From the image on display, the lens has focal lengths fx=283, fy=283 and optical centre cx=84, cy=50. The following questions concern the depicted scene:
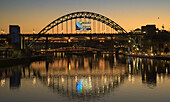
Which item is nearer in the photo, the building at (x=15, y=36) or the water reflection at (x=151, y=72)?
the water reflection at (x=151, y=72)

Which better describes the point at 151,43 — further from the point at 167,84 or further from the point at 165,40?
the point at 167,84

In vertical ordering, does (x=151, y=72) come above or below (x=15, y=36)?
below

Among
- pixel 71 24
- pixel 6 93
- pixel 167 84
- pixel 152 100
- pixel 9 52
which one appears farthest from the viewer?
pixel 71 24

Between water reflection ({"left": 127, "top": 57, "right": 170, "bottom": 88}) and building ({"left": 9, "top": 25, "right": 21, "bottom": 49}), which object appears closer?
water reflection ({"left": 127, "top": 57, "right": 170, "bottom": 88})

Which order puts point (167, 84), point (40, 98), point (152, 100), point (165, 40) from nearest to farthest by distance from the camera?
point (152, 100)
point (40, 98)
point (167, 84)
point (165, 40)

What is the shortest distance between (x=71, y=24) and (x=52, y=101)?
10449 centimetres

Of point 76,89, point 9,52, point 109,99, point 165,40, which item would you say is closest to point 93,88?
point 76,89

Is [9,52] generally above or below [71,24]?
below

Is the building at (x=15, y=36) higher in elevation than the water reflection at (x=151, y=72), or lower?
higher

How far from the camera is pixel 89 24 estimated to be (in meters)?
125

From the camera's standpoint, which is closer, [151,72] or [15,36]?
[151,72]

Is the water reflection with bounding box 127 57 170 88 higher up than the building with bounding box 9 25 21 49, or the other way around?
the building with bounding box 9 25 21 49

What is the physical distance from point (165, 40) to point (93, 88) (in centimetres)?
9405

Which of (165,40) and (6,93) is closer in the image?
(6,93)
